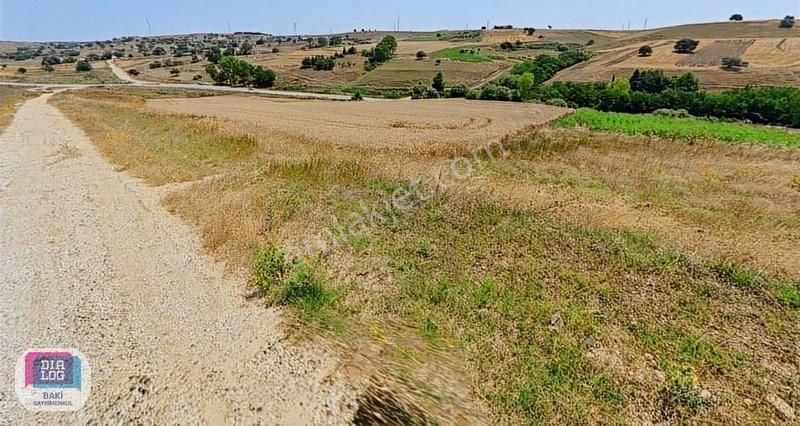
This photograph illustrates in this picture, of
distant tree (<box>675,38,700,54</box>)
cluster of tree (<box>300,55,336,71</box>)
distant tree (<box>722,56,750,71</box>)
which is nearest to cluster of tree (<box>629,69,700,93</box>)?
distant tree (<box>722,56,750,71</box>)

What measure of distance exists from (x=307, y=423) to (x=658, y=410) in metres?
4.43

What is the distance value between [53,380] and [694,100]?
66.1 meters

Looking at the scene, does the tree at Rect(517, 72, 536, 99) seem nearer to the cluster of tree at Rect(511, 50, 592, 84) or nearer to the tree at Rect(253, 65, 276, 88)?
the cluster of tree at Rect(511, 50, 592, 84)

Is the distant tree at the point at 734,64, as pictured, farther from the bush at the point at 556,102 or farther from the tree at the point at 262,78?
the tree at the point at 262,78

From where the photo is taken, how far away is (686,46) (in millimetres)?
86875

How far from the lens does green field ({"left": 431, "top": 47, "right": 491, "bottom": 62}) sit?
359 ft

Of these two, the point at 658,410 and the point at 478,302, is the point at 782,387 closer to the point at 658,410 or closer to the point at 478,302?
the point at 658,410

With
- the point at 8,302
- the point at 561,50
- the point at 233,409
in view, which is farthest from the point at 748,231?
the point at 561,50

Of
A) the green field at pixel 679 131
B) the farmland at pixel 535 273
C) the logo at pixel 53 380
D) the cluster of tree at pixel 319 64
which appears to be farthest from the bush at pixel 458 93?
the logo at pixel 53 380

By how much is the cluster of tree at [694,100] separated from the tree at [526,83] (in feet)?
6.28

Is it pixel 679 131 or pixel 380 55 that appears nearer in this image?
pixel 679 131

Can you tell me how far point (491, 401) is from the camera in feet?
18.7

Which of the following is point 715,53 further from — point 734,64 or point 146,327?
point 146,327

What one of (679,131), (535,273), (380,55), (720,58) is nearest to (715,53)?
(720,58)
